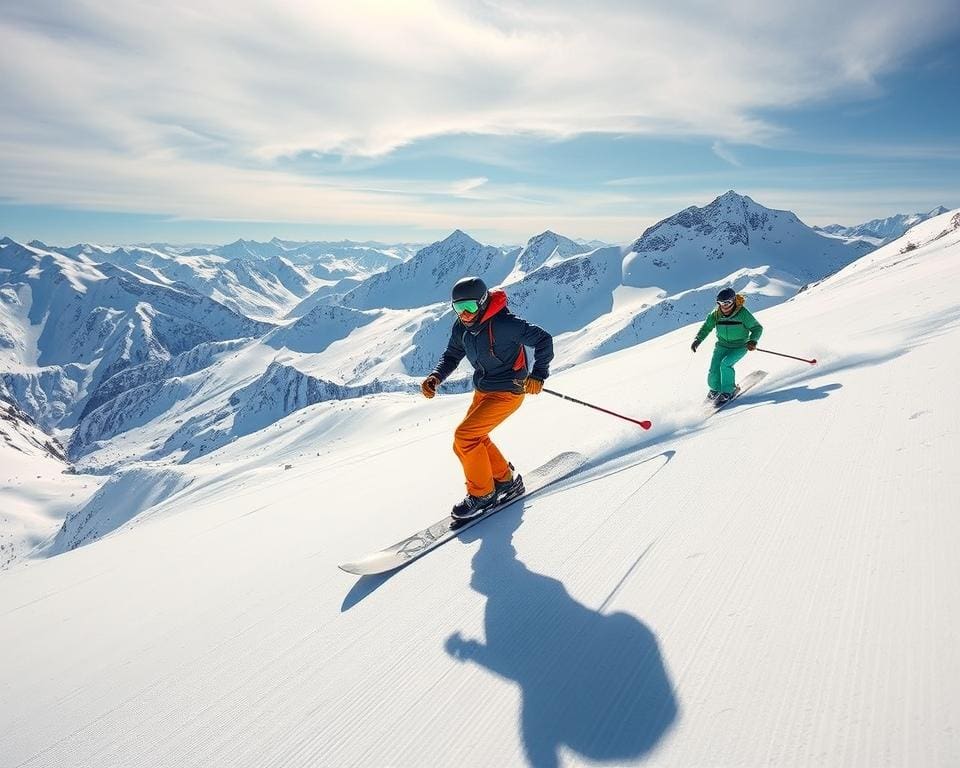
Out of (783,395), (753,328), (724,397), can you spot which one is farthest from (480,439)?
(753,328)

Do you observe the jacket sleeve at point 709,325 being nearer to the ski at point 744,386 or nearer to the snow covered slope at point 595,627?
the ski at point 744,386

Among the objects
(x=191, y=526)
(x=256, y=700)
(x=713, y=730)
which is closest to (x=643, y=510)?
(x=713, y=730)

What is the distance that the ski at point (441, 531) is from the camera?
15.3 feet

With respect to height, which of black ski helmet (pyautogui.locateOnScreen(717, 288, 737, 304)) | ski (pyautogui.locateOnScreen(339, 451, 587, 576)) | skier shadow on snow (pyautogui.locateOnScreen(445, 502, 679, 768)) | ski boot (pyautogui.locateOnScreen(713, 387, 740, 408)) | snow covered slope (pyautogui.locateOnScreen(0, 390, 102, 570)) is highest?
black ski helmet (pyautogui.locateOnScreen(717, 288, 737, 304))

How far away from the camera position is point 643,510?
4.41 metres

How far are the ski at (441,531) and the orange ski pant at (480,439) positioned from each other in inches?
12.8

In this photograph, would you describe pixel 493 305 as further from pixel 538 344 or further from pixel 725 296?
pixel 725 296

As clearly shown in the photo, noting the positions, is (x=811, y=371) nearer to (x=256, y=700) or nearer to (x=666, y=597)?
(x=666, y=597)

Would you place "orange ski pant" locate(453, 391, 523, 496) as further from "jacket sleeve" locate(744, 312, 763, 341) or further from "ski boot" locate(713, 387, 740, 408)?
"jacket sleeve" locate(744, 312, 763, 341)

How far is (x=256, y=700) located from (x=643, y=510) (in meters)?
3.11

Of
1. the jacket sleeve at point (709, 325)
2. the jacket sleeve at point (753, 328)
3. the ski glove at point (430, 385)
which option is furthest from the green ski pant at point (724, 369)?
the ski glove at point (430, 385)

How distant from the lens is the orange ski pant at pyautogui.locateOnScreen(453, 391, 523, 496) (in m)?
5.67

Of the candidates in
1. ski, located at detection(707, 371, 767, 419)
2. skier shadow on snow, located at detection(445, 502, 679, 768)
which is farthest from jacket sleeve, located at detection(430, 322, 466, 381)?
ski, located at detection(707, 371, 767, 419)

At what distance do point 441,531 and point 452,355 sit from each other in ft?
Answer: 7.43
